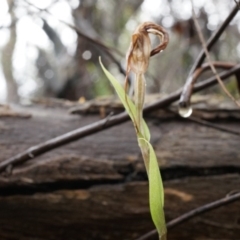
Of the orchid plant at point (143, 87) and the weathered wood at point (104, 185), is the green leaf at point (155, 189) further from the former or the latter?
the weathered wood at point (104, 185)

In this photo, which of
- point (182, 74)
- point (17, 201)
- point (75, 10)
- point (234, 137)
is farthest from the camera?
point (182, 74)

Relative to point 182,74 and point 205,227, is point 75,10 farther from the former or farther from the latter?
point 205,227

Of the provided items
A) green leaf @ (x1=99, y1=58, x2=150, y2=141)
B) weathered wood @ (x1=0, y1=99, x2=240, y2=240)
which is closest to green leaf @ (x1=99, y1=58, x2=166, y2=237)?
green leaf @ (x1=99, y1=58, x2=150, y2=141)

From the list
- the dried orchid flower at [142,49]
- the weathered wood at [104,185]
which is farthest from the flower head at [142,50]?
the weathered wood at [104,185]

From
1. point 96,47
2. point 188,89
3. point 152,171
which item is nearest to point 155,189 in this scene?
point 152,171

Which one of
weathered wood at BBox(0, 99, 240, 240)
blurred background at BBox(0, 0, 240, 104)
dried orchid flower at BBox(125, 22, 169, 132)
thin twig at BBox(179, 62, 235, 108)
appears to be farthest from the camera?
blurred background at BBox(0, 0, 240, 104)

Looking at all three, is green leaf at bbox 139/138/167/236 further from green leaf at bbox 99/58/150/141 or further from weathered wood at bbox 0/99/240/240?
weathered wood at bbox 0/99/240/240

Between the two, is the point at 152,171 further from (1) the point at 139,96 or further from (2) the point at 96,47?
(2) the point at 96,47

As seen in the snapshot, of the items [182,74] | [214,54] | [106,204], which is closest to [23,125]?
[106,204]
